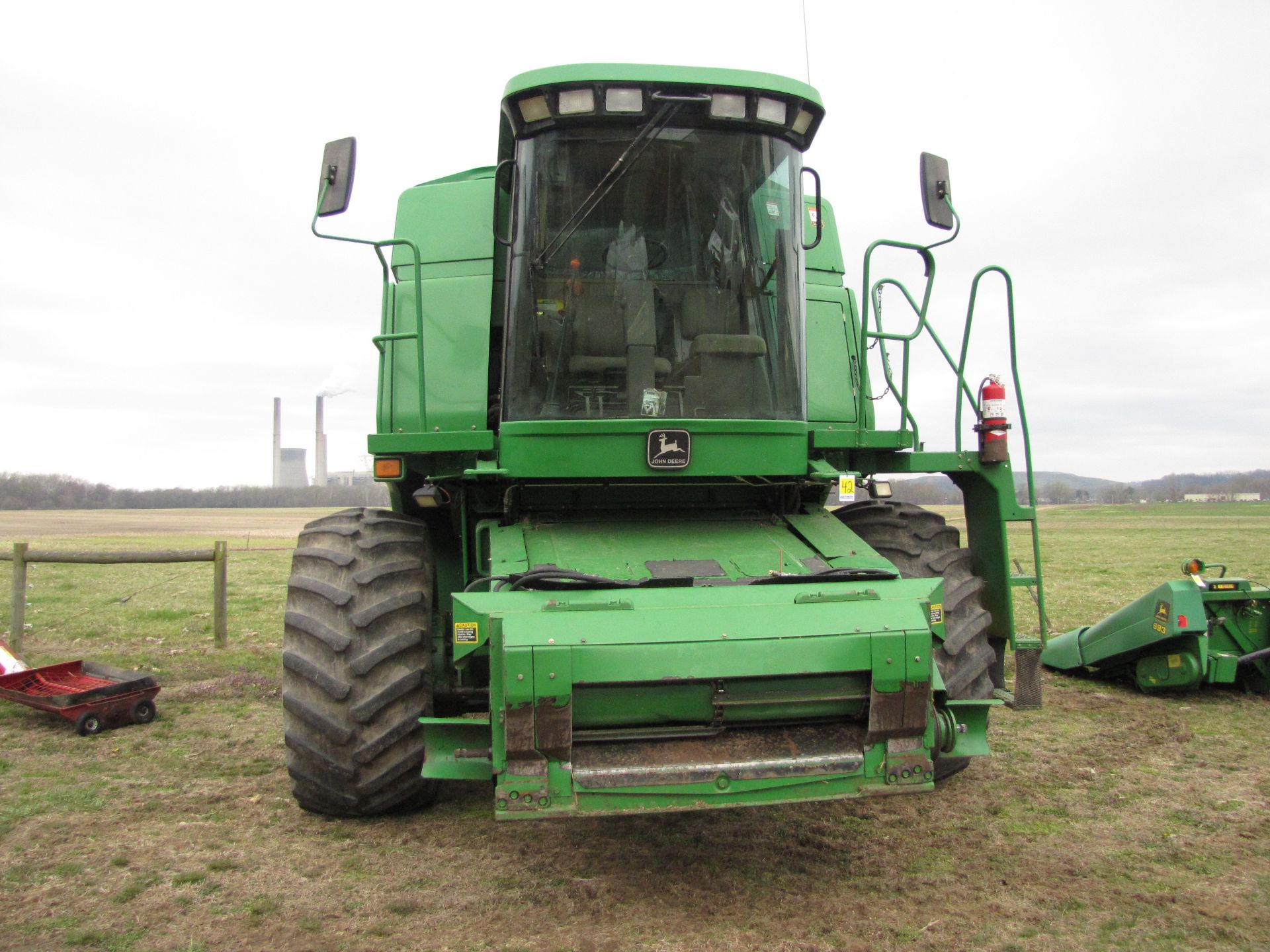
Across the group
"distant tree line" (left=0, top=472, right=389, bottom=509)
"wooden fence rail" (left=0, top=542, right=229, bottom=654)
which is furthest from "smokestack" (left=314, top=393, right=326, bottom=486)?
"wooden fence rail" (left=0, top=542, right=229, bottom=654)

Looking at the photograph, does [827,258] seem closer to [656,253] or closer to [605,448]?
[656,253]

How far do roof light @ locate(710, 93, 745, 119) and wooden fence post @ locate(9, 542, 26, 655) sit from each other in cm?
774

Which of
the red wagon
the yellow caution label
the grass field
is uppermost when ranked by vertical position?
the yellow caution label

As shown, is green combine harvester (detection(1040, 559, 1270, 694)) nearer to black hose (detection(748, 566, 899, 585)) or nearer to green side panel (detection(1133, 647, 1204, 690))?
green side panel (detection(1133, 647, 1204, 690))

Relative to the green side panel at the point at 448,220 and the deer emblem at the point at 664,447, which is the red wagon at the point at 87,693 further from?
the deer emblem at the point at 664,447

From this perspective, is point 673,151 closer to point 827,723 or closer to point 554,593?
point 554,593

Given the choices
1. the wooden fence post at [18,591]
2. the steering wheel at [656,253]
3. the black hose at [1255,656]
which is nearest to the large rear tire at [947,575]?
→ the steering wheel at [656,253]

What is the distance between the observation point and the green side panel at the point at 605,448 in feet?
13.5

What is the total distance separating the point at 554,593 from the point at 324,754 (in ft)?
4.08

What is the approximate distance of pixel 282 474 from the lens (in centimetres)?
7981

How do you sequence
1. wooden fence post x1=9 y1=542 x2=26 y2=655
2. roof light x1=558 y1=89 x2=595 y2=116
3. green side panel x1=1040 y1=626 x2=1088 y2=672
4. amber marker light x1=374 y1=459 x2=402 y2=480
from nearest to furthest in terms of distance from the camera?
roof light x1=558 y1=89 x2=595 y2=116 < amber marker light x1=374 y1=459 x2=402 y2=480 < green side panel x1=1040 y1=626 x2=1088 y2=672 < wooden fence post x1=9 y1=542 x2=26 y2=655

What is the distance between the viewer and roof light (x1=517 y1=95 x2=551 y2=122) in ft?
13.6

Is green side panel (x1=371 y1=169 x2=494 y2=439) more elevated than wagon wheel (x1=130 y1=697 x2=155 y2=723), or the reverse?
green side panel (x1=371 y1=169 x2=494 y2=439)

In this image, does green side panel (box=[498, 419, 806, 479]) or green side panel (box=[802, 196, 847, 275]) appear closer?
green side panel (box=[498, 419, 806, 479])
